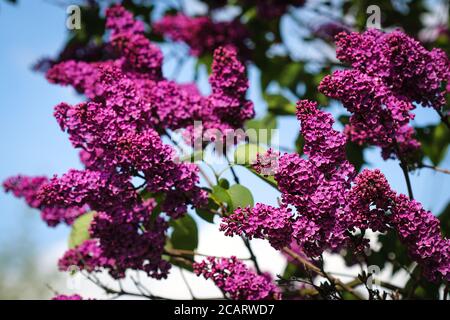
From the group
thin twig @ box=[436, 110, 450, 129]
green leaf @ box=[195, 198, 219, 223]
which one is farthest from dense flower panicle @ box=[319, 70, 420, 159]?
green leaf @ box=[195, 198, 219, 223]

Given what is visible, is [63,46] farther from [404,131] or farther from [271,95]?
[404,131]

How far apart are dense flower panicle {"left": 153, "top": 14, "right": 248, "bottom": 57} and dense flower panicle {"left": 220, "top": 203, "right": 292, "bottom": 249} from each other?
76.1 inches

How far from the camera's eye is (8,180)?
2580mm

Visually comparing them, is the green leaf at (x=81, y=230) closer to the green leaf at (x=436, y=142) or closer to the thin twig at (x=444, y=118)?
the thin twig at (x=444, y=118)

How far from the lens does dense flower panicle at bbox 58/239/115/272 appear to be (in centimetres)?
233

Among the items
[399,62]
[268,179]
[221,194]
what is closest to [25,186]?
[221,194]

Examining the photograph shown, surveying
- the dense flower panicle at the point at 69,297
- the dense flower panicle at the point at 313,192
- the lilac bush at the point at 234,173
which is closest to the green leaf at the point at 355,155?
the lilac bush at the point at 234,173

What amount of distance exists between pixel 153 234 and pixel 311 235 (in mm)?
648

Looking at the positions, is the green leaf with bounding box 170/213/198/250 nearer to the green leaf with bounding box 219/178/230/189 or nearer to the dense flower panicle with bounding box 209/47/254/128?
the green leaf with bounding box 219/178/230/189

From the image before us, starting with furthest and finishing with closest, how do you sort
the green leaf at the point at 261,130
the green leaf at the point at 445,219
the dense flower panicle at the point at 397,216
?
the green leaf at the point at 445,219 → the green leaf at the point at 261,130 → the dense flower panicle at the point at 397,216

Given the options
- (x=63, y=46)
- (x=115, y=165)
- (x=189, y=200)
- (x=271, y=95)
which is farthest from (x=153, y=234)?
(x=63, y=46)

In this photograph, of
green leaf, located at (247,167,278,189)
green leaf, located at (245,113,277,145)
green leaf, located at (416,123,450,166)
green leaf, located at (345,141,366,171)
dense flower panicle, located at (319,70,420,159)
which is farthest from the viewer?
green leaf, located at (416,123,450,166)

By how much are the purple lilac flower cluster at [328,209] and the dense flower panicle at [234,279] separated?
0.19 m

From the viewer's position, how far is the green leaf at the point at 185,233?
252 centimetres
